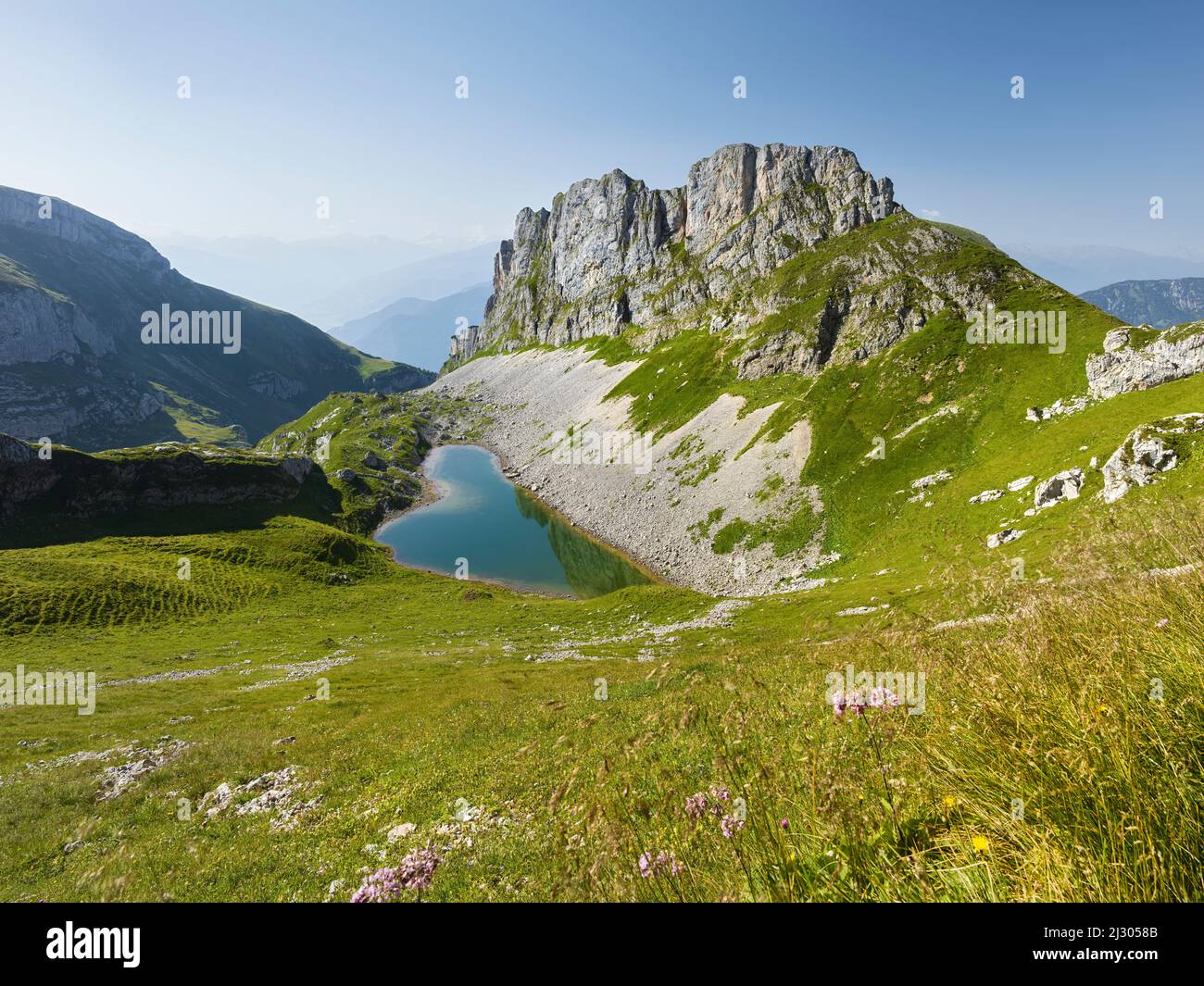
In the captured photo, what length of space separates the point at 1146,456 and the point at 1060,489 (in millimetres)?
6130

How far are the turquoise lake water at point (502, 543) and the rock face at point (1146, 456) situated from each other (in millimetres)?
44082

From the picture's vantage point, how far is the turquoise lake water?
6994 cm

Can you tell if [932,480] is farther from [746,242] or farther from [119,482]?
[746,242]

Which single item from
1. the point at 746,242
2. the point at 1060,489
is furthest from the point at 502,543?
the point at 746,242

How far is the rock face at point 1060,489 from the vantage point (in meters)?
34.8

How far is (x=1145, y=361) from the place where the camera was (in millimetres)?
43562

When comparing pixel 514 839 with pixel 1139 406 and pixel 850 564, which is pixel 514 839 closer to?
pixel 850 564

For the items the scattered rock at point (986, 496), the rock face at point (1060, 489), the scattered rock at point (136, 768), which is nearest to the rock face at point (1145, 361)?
the scattered rock at point (986, 496)

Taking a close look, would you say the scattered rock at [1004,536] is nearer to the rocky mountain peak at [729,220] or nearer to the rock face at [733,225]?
the rock face at [733,225]

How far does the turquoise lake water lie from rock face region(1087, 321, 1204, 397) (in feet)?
161

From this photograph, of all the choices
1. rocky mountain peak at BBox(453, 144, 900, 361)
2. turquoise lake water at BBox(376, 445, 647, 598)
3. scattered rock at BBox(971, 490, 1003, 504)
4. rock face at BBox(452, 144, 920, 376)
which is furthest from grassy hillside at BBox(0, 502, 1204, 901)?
rocky mountain peak at BBox(453, 144, 900, 361)

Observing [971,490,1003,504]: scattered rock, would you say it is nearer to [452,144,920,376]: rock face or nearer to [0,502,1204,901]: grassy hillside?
[0,502,1204,901]: grassy hillside

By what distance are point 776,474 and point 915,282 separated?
42300 mm
